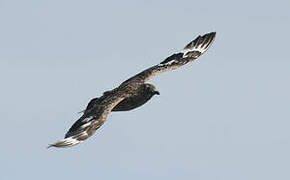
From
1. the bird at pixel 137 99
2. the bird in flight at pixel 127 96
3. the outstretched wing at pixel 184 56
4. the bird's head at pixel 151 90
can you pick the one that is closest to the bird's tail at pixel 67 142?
the bird in flight at pixel 127 96

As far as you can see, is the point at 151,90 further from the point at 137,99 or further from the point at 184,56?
the point at 184,56

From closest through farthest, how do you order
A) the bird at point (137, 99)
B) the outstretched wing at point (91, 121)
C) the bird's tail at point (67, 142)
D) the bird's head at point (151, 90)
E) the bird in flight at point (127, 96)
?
the bird's tail at point (67, 142)
the outstretched wing at point (91, 121)
the bird in flight at point (127, 96)
the bird at point (137, 99)
the bird's head at point (151, 90)

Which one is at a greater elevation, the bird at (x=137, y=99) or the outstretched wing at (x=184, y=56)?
the outstretched wing at (x=184, y=56)

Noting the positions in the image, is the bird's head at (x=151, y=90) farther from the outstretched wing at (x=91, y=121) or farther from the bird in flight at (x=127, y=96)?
the outstretched wing at (x=91, y=121)

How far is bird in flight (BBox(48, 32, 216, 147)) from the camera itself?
1212 inches

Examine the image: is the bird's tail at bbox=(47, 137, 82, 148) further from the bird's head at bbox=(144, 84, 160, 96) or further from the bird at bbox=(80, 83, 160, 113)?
the bird's head at bbox=(144, 84, 160, 96)

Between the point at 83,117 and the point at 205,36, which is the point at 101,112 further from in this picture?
the point at 205,36

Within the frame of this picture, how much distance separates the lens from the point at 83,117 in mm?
32375

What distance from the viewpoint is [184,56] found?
4075 cm

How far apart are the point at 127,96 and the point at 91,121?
10.5 ft

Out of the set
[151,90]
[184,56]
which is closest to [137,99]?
[151,90]

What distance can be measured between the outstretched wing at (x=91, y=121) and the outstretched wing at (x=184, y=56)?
10.7 feet

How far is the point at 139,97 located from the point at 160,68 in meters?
3.89

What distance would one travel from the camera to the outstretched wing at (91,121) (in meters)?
29.8
